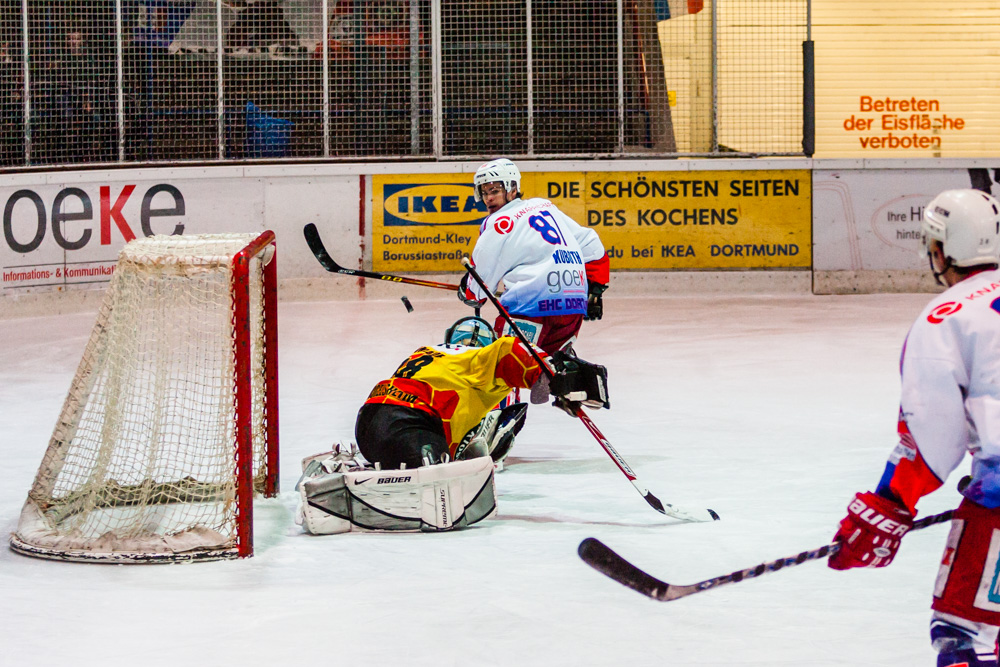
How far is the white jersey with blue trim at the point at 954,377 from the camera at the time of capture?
206cm

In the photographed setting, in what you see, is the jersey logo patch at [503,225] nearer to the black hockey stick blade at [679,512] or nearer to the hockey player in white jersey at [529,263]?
the hockey player in white jersey at [529,263]

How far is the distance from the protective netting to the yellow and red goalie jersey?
6010 millimetres

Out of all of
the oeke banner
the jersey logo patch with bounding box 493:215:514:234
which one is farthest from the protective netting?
the jersey logo patch with bounding box 493:215:514:234

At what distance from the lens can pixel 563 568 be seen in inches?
139

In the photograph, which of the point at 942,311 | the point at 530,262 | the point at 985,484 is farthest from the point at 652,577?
the point at 530,262

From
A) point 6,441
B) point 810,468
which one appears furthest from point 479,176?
point 6,441

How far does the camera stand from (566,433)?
5605 mm

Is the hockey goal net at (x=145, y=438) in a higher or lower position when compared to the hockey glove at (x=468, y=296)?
lower

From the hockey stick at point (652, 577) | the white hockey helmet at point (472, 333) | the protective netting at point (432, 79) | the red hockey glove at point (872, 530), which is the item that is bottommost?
the hockey stick at point (652, 577)

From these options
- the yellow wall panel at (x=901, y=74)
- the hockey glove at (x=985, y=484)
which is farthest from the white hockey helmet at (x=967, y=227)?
the yellow wall panel at (x=901, y=74)

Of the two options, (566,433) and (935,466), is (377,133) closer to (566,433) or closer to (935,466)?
(566,433)

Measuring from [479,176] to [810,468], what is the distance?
1730 mm

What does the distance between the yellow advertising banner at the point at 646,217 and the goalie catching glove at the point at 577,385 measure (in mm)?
6066

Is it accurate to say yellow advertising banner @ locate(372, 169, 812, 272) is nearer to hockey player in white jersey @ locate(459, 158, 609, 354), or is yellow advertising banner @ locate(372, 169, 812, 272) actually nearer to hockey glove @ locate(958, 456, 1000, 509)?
hockey player in white jersey @ locate(459, 158, 609, 354)
